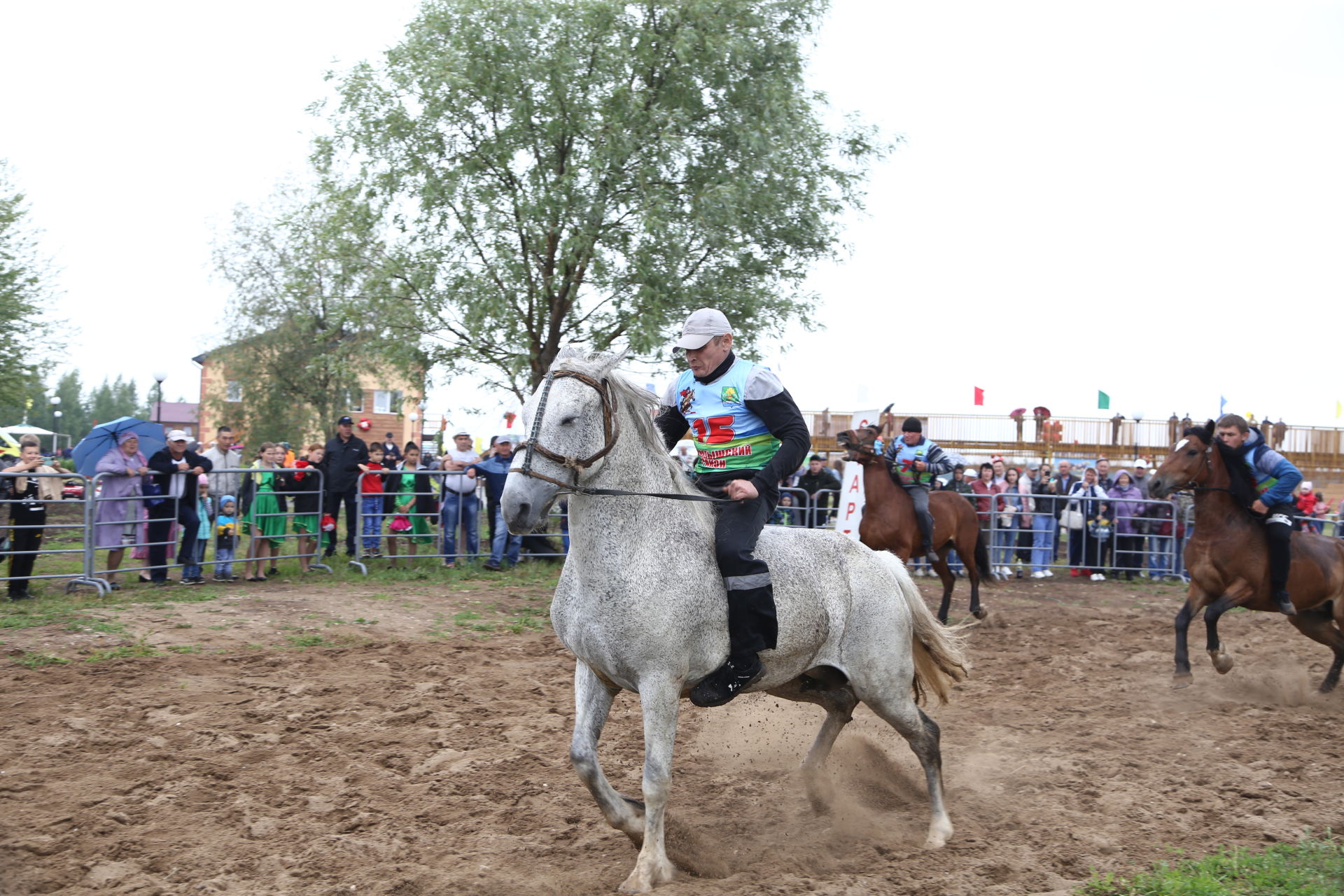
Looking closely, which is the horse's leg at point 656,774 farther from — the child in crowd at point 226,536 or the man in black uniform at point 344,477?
the man in black uniform at point 344,477

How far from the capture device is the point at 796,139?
17.7 metres

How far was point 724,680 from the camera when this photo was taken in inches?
184

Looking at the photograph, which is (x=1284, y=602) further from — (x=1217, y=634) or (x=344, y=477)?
(x=344, y=477)

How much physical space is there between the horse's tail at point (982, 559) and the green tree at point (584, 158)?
6124mm

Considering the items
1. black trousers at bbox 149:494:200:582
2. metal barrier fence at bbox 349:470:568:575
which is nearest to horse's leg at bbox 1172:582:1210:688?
metal barrier fence at bbox 349:470:568:575

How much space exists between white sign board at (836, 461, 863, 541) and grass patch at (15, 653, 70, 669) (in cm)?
822

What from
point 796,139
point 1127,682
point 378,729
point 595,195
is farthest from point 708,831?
point 796,139

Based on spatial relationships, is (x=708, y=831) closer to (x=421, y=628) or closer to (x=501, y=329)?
(x=421, y=628)

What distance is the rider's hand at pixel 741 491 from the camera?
4.61 metres

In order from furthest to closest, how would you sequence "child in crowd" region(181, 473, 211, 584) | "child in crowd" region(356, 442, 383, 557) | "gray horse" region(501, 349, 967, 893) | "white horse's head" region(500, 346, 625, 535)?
"child in crowd" region(356, 442, 383, 557)
"child in crowd" region(181, 473, 211, 584)
"gray horse" region(501, 349, 967, 893)
"white horse's head" region(500, 346, 625, 535)

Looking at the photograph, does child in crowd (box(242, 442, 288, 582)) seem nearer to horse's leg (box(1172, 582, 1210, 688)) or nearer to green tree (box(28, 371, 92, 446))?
horse's leg (box(1172, 582, 1210, 688))

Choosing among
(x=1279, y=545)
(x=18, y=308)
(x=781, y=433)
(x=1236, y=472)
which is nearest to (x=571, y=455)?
(x=781, y=433)

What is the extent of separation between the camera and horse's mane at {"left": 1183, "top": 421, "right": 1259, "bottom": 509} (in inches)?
356

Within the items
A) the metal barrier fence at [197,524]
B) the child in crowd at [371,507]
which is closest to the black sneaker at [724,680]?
the metal barrier fence at [197,524]
